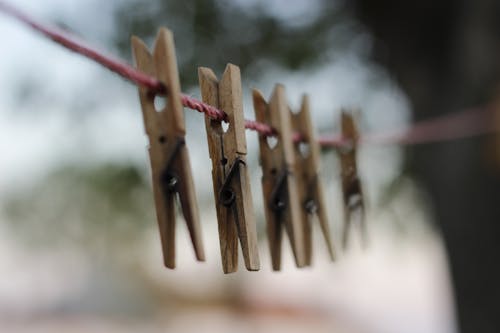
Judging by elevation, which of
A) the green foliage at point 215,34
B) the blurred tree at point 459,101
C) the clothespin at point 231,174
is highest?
the green foliage at point 215,34

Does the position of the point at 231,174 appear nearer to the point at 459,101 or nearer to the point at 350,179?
the point at 350,179

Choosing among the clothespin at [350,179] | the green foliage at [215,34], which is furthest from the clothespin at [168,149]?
the green foliage at [215,34]

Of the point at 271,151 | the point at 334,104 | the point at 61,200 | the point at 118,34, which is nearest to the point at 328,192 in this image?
the point at 334,104

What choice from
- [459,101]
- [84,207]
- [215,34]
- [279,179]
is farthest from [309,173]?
[84,207]

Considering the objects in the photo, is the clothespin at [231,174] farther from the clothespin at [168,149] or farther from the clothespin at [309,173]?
the clothespin at [309,173]

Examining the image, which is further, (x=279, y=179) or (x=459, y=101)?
(x=459, y=101)

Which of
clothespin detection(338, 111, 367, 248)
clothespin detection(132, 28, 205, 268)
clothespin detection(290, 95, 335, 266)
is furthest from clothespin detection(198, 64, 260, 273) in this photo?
clothespin detection(338, 111, 367, 248)

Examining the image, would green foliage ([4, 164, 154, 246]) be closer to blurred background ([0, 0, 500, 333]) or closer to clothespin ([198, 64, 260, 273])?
blurred background ([0, 0, 500, 333])
